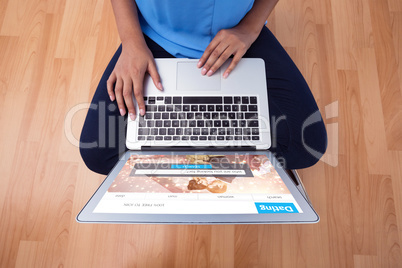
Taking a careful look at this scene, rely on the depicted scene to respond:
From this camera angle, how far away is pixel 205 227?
1.12m

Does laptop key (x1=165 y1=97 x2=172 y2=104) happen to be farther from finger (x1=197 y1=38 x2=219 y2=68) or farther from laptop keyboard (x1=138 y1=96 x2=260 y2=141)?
finger (x1=197 y1=38 x2=219 y2=68)

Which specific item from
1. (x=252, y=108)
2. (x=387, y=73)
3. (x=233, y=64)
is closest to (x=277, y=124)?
(x=252, y=108)

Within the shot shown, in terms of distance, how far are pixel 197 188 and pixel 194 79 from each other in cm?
35

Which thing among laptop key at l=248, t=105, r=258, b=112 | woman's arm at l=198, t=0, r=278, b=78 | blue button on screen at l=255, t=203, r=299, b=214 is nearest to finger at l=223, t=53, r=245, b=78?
woman's arm at l=198, t=0, r=278, b=78

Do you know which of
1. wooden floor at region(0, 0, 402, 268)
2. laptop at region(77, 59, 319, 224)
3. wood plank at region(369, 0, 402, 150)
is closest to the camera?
laptop at region(77, 59, 319, 224)

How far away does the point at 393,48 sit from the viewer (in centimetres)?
135

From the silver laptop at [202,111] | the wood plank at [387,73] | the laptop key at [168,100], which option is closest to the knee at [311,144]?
the silver laptop at [202,111]

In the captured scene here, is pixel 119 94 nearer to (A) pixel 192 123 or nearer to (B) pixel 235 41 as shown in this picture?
(A) pixel 192 123

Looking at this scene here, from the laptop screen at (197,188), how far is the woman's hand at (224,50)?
279 millimetres

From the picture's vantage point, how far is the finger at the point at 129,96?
0.69 meters

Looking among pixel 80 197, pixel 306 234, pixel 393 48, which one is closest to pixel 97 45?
pixel 80 197

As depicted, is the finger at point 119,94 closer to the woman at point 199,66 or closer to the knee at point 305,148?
the woman at point 199,66

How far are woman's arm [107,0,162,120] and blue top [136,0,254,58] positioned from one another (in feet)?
0.17

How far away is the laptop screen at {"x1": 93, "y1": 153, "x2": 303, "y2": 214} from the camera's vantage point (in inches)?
18.9
